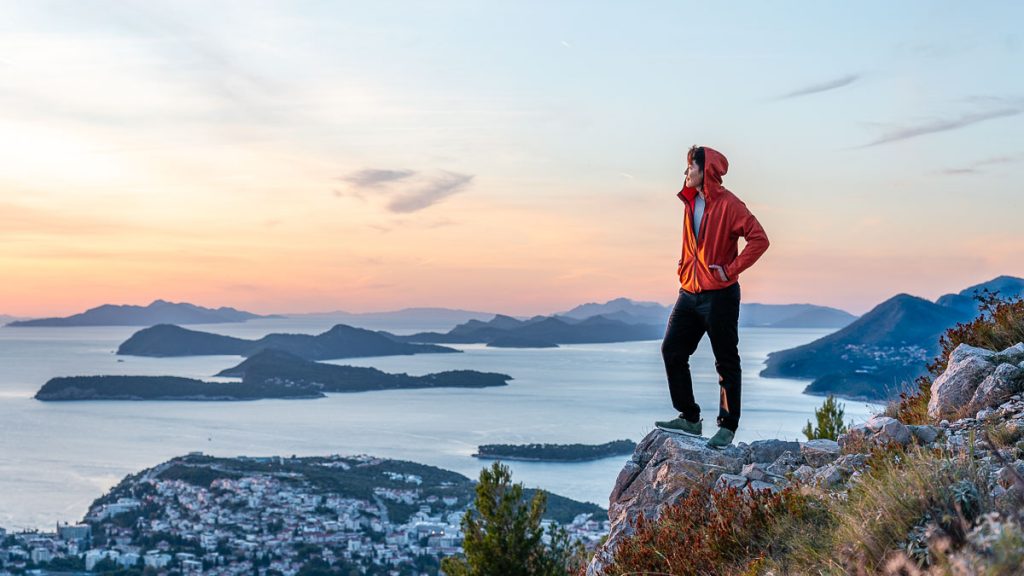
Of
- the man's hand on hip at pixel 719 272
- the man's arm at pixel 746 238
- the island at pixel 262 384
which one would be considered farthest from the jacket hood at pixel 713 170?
the island at pixel 262 384

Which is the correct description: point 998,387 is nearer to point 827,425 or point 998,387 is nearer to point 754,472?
point 754,472

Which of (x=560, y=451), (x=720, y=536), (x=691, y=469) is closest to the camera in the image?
(x=720, y=536)

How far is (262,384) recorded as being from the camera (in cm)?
10894

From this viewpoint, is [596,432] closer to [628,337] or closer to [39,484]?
[39,484]

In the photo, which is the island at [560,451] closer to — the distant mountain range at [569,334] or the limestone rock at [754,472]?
the limestone rock at [754,472]

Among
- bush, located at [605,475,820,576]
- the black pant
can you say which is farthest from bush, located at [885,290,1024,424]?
bush, located at [605,475,820,576]

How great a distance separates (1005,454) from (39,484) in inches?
2563

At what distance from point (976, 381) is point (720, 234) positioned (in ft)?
6.78

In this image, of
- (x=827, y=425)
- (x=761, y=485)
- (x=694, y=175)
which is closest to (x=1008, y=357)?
(x=761, y=485)

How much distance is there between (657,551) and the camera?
480cm

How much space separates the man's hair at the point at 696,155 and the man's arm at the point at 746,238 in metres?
0.40

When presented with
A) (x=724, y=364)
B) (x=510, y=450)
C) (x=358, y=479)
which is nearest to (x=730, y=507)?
(x=724, y=364)

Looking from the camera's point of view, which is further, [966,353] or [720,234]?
[966,353]

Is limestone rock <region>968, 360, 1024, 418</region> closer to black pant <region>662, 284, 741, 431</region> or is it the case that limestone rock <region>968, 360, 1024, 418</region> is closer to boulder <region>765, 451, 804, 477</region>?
boulder <region>765, 451, 804, 477</region>
